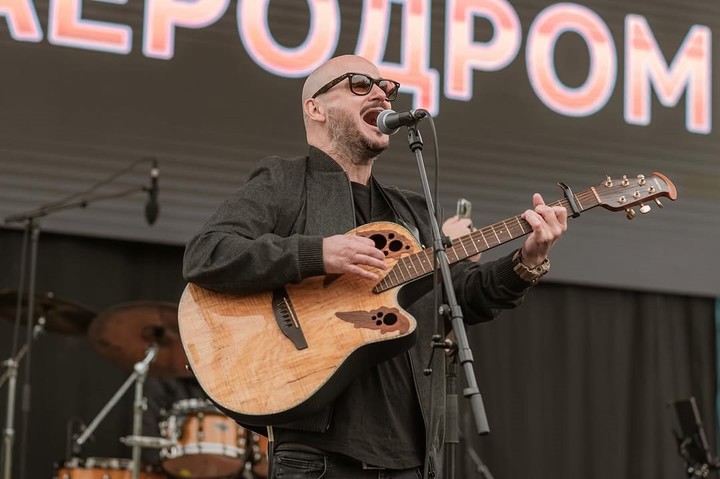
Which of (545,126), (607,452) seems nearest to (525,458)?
(607,452)

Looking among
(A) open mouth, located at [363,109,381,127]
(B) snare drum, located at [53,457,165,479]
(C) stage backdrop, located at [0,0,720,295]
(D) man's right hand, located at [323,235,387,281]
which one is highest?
(C) stage backdrop, located at [0,0,720,295]

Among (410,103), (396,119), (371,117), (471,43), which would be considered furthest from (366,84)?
(471,43)

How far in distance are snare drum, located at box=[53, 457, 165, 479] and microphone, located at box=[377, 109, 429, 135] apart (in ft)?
11.7

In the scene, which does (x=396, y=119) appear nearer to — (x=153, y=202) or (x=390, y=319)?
(x=390, y=319)

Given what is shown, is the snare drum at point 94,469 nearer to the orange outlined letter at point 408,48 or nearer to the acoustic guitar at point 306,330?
the orange outlined letter at point 408,48

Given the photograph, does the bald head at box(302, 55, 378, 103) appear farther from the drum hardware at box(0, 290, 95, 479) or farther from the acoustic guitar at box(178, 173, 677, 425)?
the drum hardware at box(0, 290, 95, 479)

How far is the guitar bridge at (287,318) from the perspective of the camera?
9.97 feet

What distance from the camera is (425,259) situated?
316 cm

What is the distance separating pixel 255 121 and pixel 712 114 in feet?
10.6

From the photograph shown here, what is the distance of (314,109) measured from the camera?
3602 millimetres

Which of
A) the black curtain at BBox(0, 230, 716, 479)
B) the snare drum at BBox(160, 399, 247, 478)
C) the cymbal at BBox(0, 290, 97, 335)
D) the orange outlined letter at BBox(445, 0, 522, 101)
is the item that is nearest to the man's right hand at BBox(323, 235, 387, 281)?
the cymbal at BBox(0, 290, 97, 335)

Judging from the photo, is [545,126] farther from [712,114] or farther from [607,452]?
[607,452]

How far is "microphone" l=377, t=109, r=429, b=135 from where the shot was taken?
10.0 feet

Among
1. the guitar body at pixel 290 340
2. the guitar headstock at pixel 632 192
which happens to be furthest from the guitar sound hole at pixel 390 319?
the guitar headstock at pixel 632 192
